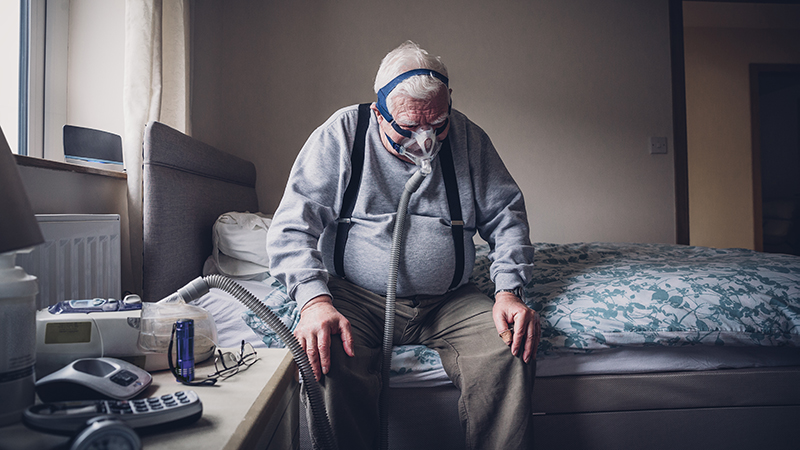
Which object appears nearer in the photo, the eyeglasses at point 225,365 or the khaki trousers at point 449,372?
the eyeglasses at point 225,365

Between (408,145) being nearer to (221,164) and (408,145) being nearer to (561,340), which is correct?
(561,340)

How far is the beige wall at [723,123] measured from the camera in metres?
4.51

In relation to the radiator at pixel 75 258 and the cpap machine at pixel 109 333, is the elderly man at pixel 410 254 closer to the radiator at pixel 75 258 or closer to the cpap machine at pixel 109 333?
the cpap machine at pixel 109 333

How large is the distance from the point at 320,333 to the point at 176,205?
0.92 meters

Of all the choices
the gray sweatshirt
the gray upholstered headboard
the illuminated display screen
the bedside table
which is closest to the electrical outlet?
the gray sweatshirt

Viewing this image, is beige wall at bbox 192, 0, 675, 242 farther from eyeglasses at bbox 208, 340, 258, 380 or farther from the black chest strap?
eyeglasses at bbox 208, 340, 258, 380

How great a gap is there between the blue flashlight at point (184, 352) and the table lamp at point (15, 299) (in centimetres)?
16

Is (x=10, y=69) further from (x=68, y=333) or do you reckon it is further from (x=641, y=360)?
(x=641, y=360)

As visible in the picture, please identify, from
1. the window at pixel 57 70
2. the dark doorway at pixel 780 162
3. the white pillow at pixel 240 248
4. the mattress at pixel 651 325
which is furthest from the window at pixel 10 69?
the dark doorway at pixel 780 162

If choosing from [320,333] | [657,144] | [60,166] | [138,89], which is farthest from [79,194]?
[657,144]

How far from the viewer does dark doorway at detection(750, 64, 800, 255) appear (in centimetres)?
495

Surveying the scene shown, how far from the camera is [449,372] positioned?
101 cm

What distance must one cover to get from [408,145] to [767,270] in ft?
3.59

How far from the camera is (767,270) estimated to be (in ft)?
4.04
